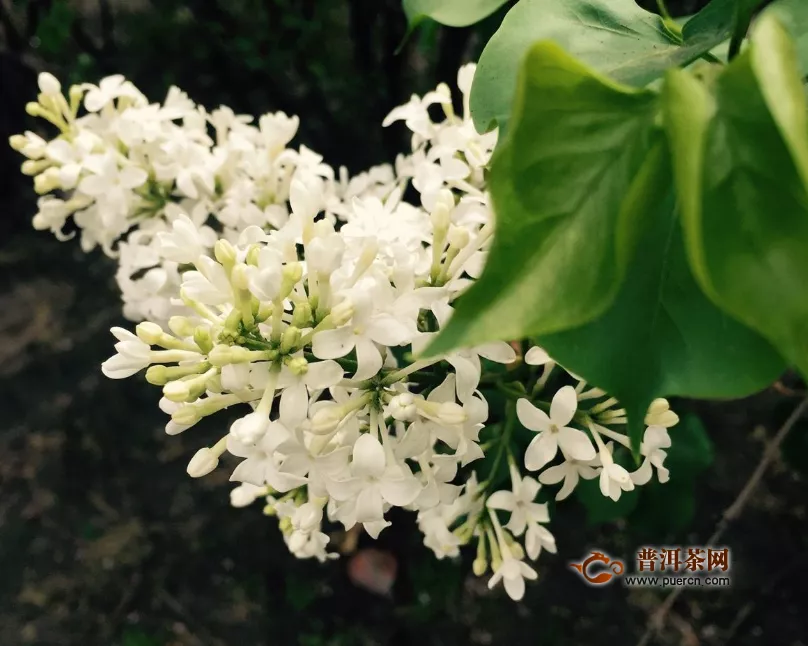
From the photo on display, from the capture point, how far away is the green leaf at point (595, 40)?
35 cm

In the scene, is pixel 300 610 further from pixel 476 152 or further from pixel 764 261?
pixel 764 261

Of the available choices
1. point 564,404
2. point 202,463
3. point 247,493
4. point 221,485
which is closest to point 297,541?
point 247,493

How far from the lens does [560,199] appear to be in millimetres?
267

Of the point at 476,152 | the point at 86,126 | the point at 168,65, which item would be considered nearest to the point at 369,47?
the point at 168,65

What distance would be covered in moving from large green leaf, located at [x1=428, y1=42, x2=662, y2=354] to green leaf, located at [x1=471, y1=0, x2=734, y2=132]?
8 cm

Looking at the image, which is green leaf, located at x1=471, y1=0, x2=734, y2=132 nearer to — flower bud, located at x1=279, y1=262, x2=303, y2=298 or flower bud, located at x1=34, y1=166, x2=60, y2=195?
flower bud, located at x1=279, y1=262, x2=303, y2=298

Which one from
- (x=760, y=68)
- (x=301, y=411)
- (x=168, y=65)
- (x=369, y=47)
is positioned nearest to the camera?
(x=760, y=68)

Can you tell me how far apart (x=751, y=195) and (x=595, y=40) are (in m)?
0.19

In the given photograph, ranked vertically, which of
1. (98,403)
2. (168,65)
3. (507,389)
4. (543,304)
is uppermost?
(543,304)

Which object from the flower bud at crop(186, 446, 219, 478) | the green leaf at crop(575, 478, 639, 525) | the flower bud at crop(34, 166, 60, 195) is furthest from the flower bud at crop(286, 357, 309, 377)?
the green leaf at crop(575, 478, 639, 525)

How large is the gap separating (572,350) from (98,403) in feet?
4.43

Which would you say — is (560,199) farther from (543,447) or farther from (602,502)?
(602,502)

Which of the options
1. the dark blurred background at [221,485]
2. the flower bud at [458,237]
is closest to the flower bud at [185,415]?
the flower bud at [458,237]

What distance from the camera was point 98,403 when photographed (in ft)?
4.66
